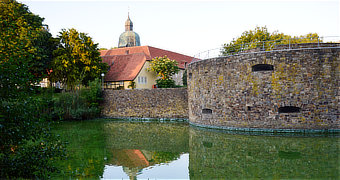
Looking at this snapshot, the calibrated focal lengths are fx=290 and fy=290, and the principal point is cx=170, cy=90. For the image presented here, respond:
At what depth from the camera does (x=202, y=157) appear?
32.0ft

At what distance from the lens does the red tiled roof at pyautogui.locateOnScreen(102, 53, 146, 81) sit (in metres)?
29.4

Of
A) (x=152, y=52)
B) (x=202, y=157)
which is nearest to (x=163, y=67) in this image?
(x=152, y=52)

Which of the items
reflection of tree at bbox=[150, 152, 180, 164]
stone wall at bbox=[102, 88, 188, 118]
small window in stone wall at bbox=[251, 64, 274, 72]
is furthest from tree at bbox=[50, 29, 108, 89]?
reflection of tree at bbox=[150, 152, 180, 164]

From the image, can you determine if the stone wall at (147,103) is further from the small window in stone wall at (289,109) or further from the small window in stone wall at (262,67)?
the small window in stone wall at (289,109)

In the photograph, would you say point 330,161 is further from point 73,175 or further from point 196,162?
point 73,175

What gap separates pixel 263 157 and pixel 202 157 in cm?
196

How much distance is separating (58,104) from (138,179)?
53.9ft

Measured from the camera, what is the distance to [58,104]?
2195 cm

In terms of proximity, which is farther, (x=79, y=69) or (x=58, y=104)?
(x=79, y=69)

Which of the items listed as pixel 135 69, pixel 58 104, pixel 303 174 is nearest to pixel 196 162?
pixel 303 174

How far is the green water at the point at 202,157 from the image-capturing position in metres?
7.70

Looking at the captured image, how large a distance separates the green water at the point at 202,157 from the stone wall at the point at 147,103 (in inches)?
282

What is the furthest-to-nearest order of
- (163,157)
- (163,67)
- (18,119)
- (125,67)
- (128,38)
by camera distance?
(128,38) < (125,67) < (163,67) < (163,157) < (18,119)

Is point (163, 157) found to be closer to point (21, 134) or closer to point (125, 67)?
point (21, 134)
